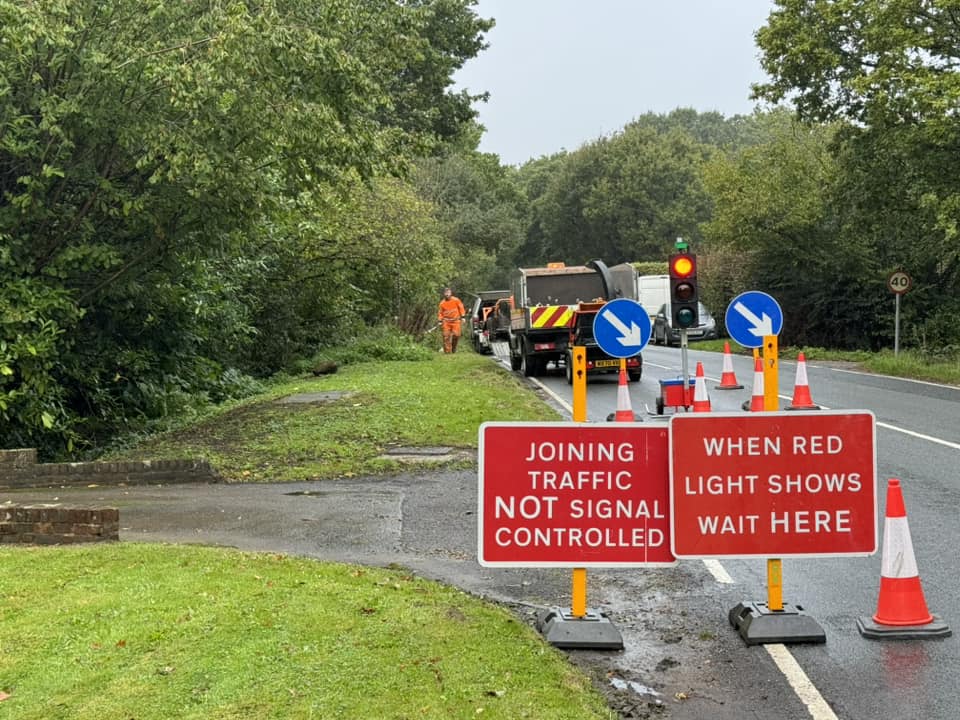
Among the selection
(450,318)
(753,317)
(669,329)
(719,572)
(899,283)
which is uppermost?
(899,283)

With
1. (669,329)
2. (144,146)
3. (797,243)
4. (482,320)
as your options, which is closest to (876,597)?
(144,146)

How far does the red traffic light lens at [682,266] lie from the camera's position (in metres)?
12.0

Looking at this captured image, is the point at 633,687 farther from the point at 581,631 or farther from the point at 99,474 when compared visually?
the point at 99,474

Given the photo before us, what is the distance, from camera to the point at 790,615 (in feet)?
18.2

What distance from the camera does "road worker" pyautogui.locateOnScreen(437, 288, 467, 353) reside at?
99.2 feet

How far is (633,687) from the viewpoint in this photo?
4.87m

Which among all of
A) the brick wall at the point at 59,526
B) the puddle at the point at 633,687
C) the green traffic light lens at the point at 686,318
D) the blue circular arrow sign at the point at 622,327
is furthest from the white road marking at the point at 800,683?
the green traffic light lens at the point at 686,318

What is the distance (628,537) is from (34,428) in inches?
381

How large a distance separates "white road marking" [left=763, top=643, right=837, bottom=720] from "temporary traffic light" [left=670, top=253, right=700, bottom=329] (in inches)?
272

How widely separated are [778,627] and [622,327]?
5.46 metres

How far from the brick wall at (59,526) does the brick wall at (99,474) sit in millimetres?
2618

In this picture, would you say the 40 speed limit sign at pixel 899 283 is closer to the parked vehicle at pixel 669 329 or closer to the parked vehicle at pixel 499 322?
the parked vehicle at pixel 499 322

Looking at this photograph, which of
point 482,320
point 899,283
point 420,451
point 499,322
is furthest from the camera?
point 482,320

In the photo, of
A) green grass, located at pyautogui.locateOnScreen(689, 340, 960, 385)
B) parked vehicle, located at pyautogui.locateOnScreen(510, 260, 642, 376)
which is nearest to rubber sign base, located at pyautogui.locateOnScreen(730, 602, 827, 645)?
parked vehicle, located at pyautogui.locateOnScreen(510, 260, 642, 376)
